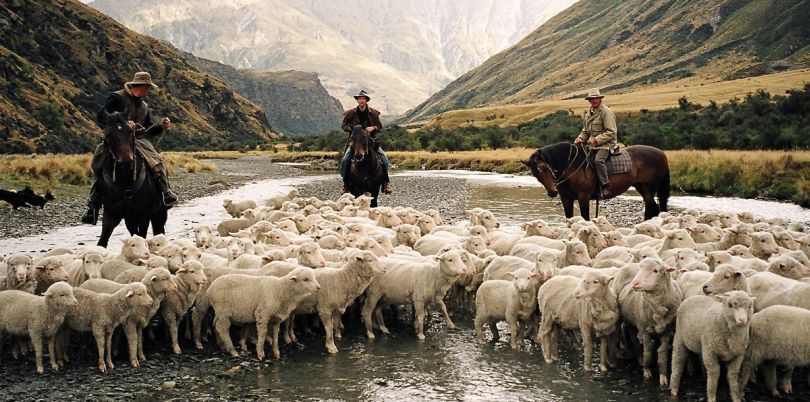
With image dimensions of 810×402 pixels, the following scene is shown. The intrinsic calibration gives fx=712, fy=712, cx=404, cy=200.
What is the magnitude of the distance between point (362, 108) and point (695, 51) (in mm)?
161937

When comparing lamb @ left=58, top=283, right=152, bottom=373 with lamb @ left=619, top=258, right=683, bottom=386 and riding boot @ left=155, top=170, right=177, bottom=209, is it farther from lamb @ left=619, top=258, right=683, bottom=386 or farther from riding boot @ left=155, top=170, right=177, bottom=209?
lamb @ left=619, top=258, right=683, bottom=386

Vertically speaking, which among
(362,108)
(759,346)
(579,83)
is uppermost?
(579,83)

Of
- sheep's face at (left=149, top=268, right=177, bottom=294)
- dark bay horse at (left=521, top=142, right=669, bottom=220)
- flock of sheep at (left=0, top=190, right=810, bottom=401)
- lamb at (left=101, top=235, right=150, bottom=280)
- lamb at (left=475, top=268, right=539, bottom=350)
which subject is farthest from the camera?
dark bay horse at (left=521, top=142, right=669, bottom=220)

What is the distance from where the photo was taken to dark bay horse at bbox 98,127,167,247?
13.2m

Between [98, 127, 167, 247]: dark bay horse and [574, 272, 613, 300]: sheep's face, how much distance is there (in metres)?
8.72

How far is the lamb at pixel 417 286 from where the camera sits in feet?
34.3

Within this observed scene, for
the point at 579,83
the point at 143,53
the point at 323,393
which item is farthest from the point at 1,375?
the point at 579,83

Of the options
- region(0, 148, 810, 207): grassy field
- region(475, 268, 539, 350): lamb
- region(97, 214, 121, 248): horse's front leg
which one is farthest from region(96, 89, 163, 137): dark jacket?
region(0, 148, 810, 207): grassy field

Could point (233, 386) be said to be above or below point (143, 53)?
below

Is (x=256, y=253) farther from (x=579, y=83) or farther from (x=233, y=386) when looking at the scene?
(x=579, y=83)

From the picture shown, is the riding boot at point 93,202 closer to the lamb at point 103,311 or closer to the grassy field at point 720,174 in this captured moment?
the lamb at point 103,311

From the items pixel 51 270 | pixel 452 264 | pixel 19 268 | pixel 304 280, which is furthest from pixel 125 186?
pixel 452 264

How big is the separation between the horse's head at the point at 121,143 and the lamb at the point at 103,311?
481cm

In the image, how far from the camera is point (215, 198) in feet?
112
